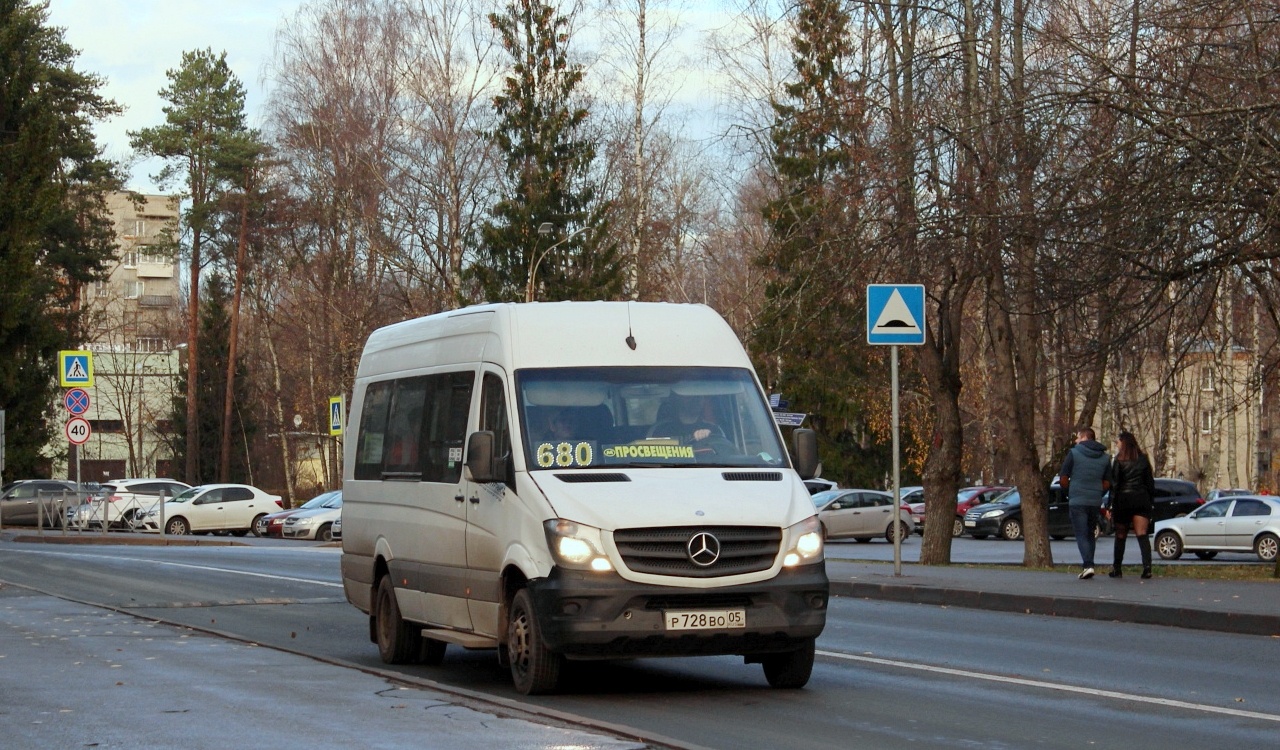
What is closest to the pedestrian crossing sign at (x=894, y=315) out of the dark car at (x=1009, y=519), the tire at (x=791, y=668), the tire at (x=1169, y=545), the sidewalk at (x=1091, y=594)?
the sidewalk at (x=1091, y=594)

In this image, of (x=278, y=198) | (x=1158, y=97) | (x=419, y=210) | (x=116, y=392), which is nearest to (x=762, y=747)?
(x=1158, y=97)

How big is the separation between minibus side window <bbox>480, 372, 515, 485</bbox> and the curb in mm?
7132

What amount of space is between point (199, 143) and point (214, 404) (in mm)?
15226

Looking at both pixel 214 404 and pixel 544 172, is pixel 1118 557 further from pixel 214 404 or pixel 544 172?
pixel 214 404

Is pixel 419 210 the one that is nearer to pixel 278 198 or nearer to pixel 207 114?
pixel 278 198

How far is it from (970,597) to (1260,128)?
5.57 m

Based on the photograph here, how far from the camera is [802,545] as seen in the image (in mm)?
9883

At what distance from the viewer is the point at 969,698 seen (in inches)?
385

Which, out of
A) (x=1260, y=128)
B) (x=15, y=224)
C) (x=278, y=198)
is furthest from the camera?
(x=278, y=198)

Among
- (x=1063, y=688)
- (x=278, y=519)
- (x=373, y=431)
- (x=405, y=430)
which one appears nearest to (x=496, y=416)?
(x=405, y=430)

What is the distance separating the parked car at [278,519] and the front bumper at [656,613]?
119ft

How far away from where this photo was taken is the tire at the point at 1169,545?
34188 mm

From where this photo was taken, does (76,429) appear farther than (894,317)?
Yes

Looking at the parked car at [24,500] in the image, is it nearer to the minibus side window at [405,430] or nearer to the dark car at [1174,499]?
the dark car at [1174,499]
